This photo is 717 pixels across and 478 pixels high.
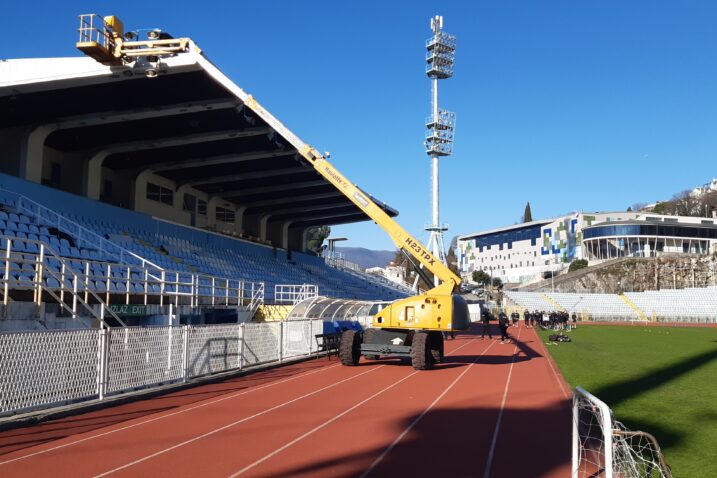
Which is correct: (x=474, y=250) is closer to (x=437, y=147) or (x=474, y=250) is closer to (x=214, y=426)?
(x=437, y=147)

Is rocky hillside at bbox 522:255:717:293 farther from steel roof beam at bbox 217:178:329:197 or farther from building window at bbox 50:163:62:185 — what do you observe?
building window at bbox 50:163:62:185

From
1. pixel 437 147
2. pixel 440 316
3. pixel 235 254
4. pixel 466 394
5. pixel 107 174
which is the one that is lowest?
pixel 466 394

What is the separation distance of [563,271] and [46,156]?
90.8m

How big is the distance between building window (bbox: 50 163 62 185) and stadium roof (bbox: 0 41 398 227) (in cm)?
87

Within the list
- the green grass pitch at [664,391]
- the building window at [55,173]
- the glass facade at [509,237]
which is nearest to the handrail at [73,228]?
the building window at [55,173]

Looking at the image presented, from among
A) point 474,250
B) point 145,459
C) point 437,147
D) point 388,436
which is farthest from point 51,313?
point 474,250

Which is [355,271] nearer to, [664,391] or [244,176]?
[244,176]

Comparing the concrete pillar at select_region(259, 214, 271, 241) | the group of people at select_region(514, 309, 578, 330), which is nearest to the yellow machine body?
the group of people at select_region(514, 309, 578, 330)

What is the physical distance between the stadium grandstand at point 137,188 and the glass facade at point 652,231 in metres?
68.8

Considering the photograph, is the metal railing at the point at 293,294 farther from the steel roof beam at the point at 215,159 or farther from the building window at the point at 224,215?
the building window at the point at 224,215

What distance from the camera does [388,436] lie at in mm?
8898

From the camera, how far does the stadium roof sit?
70.3 feet

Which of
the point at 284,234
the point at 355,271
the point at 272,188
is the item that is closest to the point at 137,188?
the point at 272,188

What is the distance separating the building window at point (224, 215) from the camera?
41.7 m
